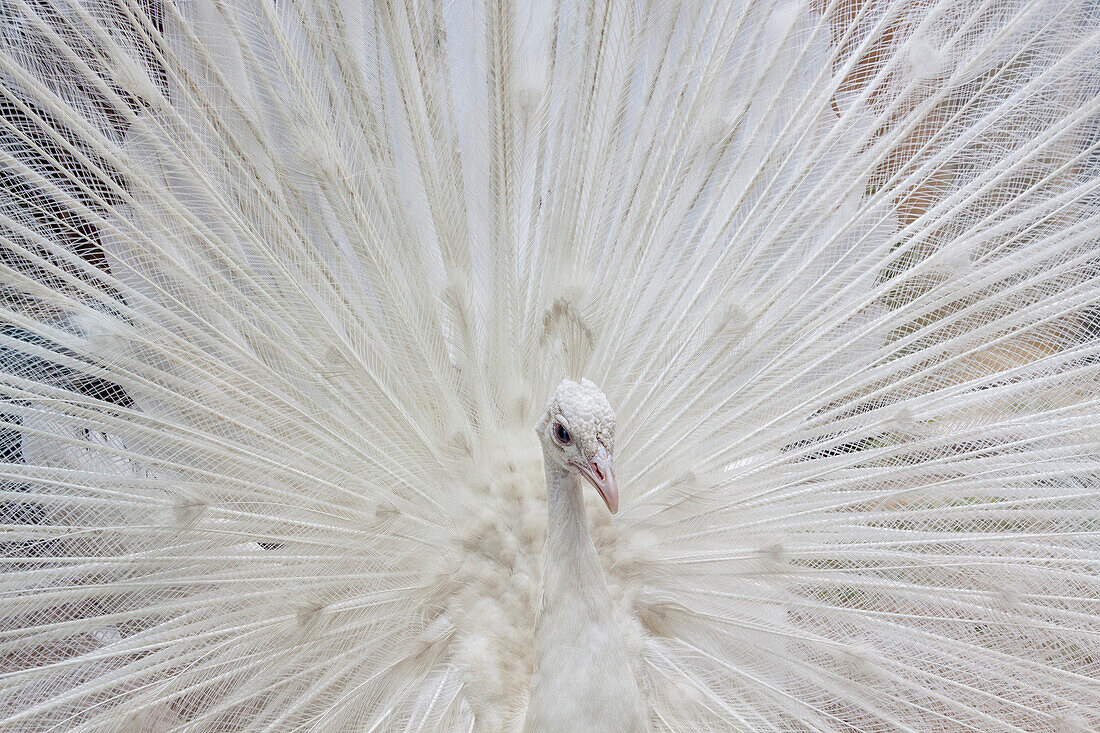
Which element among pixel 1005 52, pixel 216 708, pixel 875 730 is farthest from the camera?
pixel 1005 52

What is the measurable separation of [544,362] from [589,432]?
50 cm

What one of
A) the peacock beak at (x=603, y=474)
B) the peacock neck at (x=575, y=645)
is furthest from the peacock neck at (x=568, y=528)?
the peacock beak at (x=603, y=474)

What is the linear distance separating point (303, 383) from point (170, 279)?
0.28 metres

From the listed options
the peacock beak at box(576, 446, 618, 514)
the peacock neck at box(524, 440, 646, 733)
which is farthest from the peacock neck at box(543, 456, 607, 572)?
the peacock beak at box(576, 446, 618, 514)

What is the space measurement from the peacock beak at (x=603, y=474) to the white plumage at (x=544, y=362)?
2.7 inches

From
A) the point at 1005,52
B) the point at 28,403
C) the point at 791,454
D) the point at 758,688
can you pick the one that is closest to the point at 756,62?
the point at 1005,52

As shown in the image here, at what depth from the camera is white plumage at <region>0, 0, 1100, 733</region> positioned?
1.46 m

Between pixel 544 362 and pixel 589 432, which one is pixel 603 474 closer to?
pixel 589 432

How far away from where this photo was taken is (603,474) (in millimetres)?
1246

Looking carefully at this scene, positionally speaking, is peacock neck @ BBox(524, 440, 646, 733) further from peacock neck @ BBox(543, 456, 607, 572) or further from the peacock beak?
the peacock beak

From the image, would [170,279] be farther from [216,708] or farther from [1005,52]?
[1005,52]

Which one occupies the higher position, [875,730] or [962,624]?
[962,624]

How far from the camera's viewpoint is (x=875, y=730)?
1.57 m

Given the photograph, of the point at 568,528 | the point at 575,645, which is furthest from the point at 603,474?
the point at 575,645
